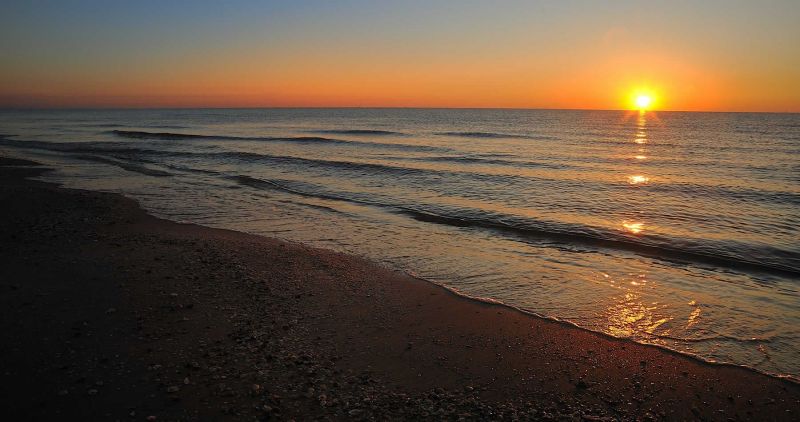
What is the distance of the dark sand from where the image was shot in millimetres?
4891

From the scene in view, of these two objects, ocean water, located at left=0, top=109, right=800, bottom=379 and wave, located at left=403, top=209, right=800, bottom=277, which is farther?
wave, located at left=403, top=209, right=800, bottom=277

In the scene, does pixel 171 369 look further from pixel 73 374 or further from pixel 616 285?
pixel 616 285

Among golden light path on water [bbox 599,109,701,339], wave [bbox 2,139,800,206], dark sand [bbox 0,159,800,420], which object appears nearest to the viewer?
dark sand [bbox 0,159,800,420]

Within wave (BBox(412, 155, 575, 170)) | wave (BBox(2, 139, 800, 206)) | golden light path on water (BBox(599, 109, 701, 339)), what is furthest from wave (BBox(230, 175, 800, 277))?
wave (BBox(412, 155, 575, 170))

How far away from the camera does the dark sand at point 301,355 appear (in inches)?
193

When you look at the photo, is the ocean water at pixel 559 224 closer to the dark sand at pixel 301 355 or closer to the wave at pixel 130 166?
the wave at pixel 130 166

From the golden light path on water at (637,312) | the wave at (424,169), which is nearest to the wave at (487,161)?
the wave at (424,169)

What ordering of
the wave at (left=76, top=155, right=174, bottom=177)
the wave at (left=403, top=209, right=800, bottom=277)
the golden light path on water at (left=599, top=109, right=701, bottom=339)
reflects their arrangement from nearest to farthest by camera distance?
the golden light path on water at (left=599, top=109, right=701, bottom=339) < the wave at (left=403, top=209, right=800, bottom=277) < the wave at (left=76, top=155, right=174, bottom=177)

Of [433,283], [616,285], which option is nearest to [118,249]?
[433,283]

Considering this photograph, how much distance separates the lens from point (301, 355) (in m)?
5.91

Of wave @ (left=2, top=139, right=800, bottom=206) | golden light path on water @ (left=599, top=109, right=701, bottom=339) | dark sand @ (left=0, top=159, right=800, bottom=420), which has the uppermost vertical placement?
wave @ (left=2, top=139, right=800, bottom=206)

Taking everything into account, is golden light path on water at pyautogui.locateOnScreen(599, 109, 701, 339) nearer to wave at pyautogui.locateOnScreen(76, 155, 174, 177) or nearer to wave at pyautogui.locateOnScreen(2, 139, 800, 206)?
wave at pyautogui.locateOnScreen(2, 139, 800, 206)

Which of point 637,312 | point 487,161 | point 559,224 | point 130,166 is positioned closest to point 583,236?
point 559,224

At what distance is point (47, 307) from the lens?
6.84 meters
